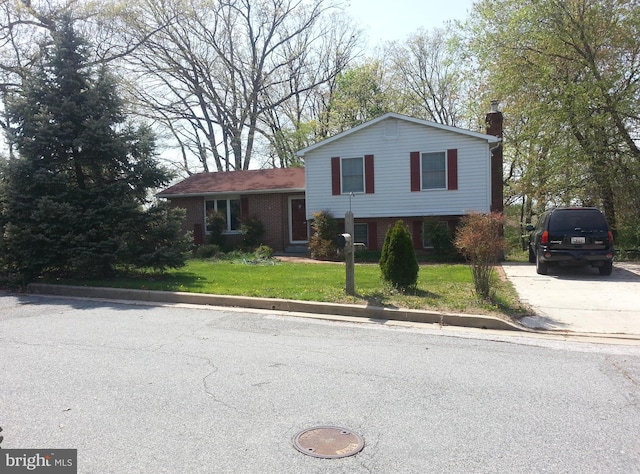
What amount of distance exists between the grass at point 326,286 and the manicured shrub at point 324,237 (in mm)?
3616

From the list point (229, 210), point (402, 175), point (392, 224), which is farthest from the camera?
point (229, 210)

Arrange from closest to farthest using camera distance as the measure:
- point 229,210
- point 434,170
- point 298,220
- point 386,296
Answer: point 386,296 → point 434,170 → point 298,220 → point 229,210

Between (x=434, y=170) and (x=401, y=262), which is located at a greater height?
(x=434, y=170)

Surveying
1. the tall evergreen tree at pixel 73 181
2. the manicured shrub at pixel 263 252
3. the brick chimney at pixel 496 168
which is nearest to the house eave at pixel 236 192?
the manicured shrub at pixel 263 252

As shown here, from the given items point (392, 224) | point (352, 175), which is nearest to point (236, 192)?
point (352, 175)

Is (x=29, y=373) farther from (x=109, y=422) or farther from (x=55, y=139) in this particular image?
(x=55, y=139)

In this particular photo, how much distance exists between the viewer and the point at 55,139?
11609 millimetres

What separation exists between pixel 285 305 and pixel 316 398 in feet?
14.5

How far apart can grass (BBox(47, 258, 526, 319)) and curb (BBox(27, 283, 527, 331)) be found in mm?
286

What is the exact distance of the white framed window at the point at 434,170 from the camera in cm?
1811

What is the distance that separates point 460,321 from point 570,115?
14919 mm

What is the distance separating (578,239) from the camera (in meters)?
12.3

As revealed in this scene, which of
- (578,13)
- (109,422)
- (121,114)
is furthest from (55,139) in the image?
(578,13)

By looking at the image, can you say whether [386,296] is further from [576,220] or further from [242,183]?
[242,183]
